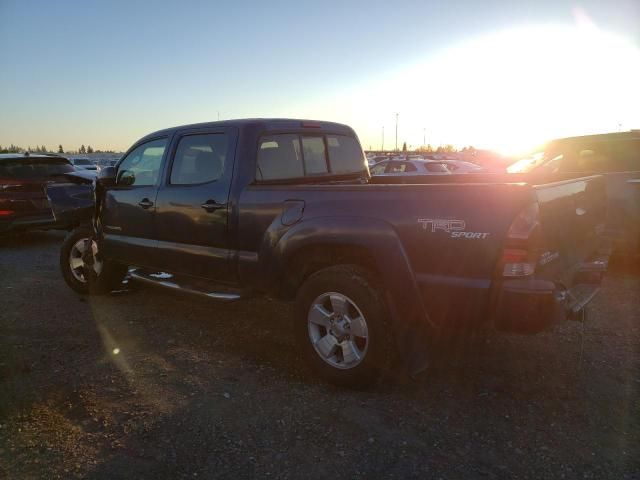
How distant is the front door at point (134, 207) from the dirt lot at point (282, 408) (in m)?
0.73

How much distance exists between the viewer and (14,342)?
4527 millimetres

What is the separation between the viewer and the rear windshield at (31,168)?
9.17 metres

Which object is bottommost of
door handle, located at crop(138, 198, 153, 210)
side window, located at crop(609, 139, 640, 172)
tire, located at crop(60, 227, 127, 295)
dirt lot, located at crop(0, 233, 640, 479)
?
dirt lot, located at crop(0, 233, 640, 479)

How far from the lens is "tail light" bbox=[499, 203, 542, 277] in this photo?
2.86m

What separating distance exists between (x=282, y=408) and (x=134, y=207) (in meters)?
2.75

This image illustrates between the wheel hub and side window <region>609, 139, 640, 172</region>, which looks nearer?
the wheel hub

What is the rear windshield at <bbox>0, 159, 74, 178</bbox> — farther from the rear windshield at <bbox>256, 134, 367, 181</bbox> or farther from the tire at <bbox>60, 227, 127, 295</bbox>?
the rear windshield at <bbox>256, 134, 367, 181</bbox>

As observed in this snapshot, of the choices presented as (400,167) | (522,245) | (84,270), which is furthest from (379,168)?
(522,245)

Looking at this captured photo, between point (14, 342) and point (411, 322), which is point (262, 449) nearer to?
point (411, 322)

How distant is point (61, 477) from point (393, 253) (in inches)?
85.7

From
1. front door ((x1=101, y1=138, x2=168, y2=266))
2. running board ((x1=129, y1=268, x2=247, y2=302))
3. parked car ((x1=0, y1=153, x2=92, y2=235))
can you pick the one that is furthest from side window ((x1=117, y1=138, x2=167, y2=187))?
parked car ((x1=0, y1=153, x2=92, y2=235))

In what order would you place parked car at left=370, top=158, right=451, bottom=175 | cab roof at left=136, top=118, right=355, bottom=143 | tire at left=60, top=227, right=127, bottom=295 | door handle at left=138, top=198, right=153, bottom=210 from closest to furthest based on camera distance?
cab roof at left=136, top=118, right=355, bottom=143
door handle at left=138, top=198, right=153, bottom=210
tire at left=60, top=227, right=127, bottom=295
parked car at left=370, top=158, right=451, bottom=175

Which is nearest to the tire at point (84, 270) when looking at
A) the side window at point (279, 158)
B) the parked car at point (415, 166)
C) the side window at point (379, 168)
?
the side window at point (279, 158)

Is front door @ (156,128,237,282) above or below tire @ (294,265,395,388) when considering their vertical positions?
above
